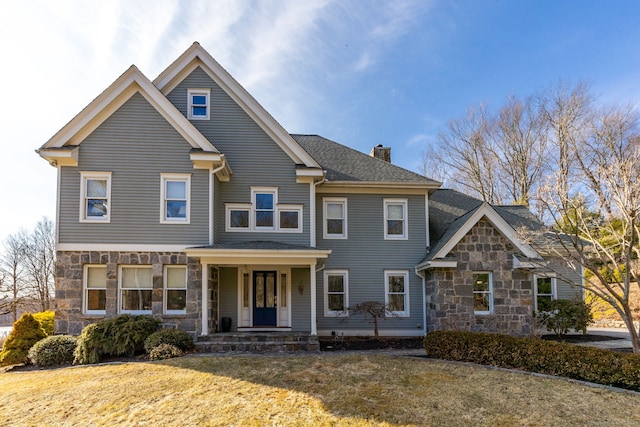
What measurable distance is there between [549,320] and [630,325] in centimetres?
558

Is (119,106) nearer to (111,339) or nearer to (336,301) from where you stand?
(111,339)

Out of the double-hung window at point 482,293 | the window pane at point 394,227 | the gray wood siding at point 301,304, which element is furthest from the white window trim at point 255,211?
the double-hung window at point 482,293

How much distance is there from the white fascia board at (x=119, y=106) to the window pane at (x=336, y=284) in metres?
6.26

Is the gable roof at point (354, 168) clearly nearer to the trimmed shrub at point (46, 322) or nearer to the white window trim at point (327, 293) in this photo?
the white window trim at point (327, 293)

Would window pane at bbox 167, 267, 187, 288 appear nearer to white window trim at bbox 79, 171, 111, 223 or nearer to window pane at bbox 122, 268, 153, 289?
window pane at bbox 122, 268, 153, 289

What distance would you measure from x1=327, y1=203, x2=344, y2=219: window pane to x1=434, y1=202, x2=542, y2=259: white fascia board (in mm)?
3816

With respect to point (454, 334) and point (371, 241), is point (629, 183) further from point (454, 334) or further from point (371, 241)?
point (371, 241)

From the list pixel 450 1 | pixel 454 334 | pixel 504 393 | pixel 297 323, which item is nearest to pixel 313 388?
pixel 504 393

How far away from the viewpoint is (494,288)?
1269 cm

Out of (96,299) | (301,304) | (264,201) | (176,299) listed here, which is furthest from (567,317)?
(96,299)

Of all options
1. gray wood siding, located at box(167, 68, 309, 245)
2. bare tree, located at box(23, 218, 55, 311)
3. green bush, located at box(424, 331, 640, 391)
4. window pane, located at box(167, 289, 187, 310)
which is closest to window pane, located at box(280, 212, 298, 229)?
gray wood siding, located at box(167, 68, 309, 245)

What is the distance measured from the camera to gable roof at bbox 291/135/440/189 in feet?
46.2

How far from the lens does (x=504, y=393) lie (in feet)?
23.3

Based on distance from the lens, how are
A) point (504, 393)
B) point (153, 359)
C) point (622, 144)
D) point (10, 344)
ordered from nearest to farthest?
point (504, 393) < point (153, 359) < point (10, 344) < point (622, 144)
